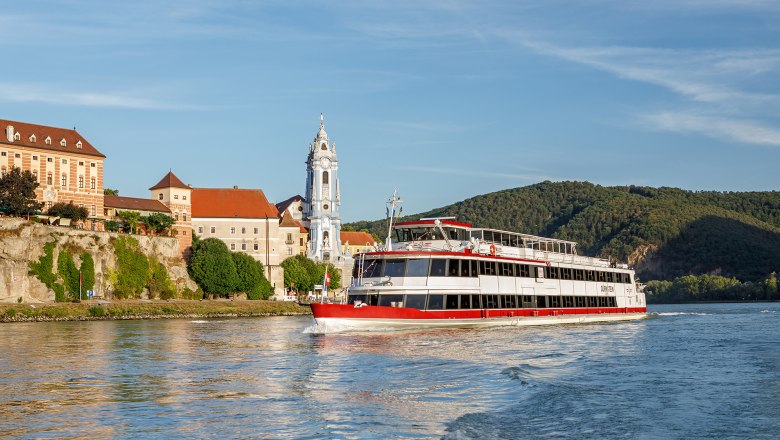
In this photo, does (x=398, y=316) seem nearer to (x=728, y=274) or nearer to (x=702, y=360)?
(x=702, y=360)

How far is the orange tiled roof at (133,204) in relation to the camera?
120 m

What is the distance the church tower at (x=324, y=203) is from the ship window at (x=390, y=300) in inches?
4003

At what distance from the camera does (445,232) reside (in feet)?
179

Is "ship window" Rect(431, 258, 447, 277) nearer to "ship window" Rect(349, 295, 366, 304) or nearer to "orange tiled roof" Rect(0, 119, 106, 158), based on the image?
"ship window" Rect(349, 295, 366, 304)

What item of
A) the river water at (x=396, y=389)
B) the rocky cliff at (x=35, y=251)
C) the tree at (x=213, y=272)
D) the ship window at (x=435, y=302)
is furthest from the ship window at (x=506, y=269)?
→ the tree at (x=213, y=272)

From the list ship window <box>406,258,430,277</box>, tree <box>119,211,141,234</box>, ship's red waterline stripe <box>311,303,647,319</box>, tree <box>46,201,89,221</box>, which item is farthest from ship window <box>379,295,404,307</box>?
tree <box>119,211,141,234</box>

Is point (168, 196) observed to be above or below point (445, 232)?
above

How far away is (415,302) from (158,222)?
7442cm

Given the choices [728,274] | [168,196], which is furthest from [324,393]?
[728,274]

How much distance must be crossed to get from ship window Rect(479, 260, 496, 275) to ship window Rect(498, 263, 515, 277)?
0.84 metres

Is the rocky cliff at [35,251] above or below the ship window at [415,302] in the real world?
above

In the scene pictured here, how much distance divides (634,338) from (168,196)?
92040 mm

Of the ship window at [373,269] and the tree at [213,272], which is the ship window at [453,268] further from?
the tree at [213,272]

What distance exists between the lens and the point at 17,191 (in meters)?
95.3
